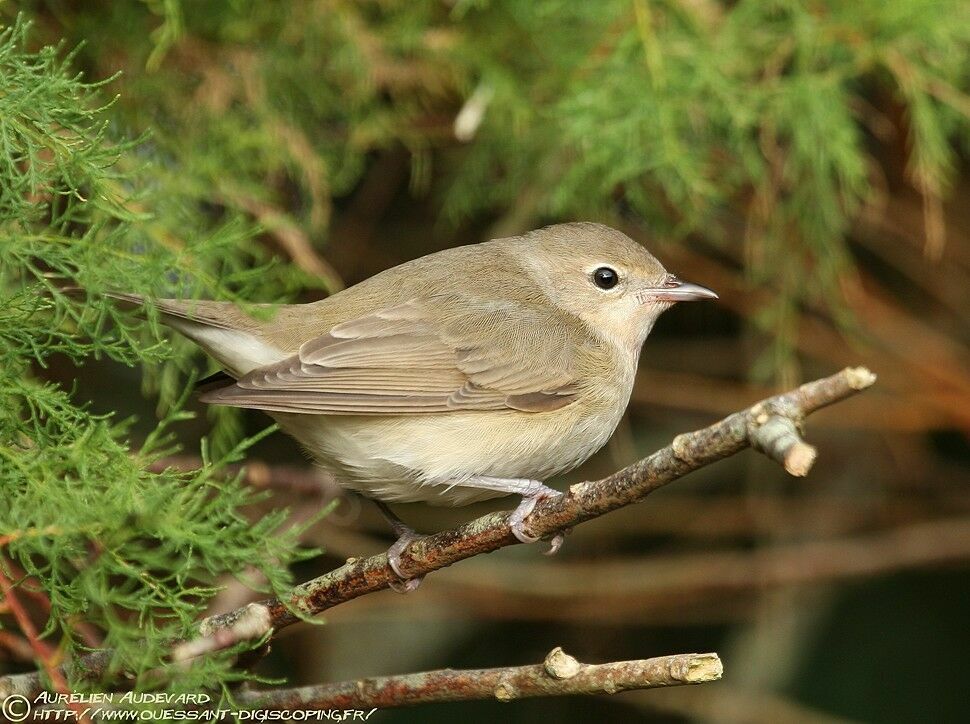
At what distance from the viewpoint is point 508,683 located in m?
2.28

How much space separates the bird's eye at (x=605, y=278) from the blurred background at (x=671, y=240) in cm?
28

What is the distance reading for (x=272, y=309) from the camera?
3.13 meters

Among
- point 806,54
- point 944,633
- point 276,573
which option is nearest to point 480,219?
point 806,54

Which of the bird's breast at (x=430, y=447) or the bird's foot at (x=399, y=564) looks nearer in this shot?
the bird's foot at (x=399, y=564)

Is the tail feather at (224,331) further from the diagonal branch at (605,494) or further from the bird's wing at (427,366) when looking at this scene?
the diagonal branch at (605,494)

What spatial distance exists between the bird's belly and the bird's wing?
0.18ft

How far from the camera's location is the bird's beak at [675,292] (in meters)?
3.86

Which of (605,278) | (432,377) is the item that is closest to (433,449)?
(432,377)

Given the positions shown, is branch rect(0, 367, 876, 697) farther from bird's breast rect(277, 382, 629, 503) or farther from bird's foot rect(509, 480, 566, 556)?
bird's breast rect(277, 382, 629, 503)

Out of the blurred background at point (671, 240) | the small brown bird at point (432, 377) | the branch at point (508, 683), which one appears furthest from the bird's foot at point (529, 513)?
the blurred background at point (671, 240)

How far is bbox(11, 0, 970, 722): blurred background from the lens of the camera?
392cm

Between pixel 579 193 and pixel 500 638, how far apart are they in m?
2.03

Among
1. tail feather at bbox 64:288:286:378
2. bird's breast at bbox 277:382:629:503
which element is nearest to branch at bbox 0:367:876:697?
bird's breast at bbox 277:382:629:503

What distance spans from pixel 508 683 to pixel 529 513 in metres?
0.34
